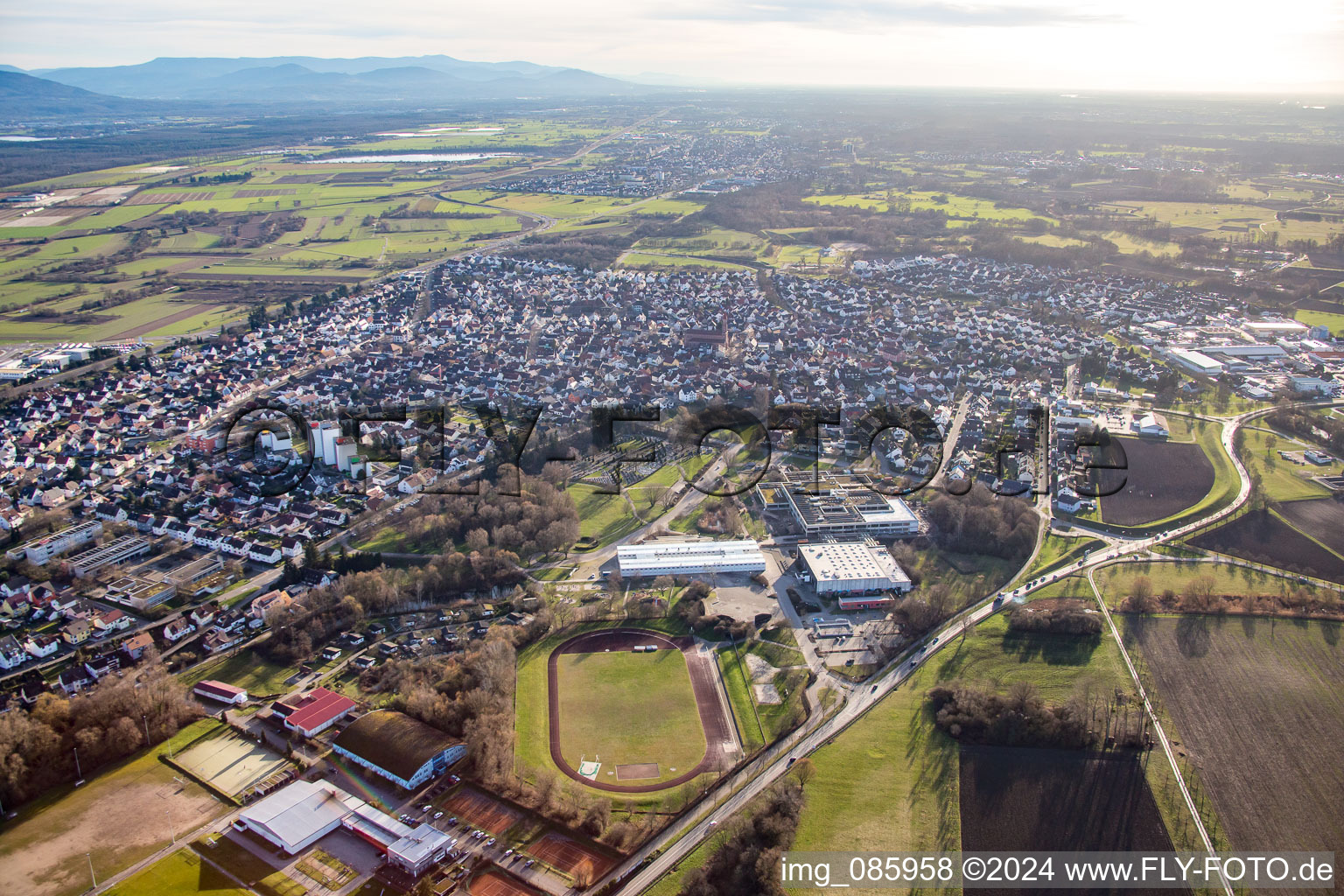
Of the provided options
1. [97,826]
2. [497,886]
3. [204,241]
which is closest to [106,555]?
[97,826]

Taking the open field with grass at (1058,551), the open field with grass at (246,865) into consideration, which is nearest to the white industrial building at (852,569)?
the open field with grass at (1058,551)

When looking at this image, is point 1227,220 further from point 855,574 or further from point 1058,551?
point 855,574

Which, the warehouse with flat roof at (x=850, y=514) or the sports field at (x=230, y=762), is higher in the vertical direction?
the warehouse with flat roof at (x=850, y=514)

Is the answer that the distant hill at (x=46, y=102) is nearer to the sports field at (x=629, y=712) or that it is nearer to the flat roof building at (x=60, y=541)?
the flat roof building at (x=60, y=541)

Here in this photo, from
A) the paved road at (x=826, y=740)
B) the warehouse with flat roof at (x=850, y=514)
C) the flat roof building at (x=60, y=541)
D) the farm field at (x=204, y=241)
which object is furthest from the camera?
the farm field at (x=204, y=241)

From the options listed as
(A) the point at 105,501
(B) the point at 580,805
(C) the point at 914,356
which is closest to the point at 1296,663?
(B) the point at 580,805
